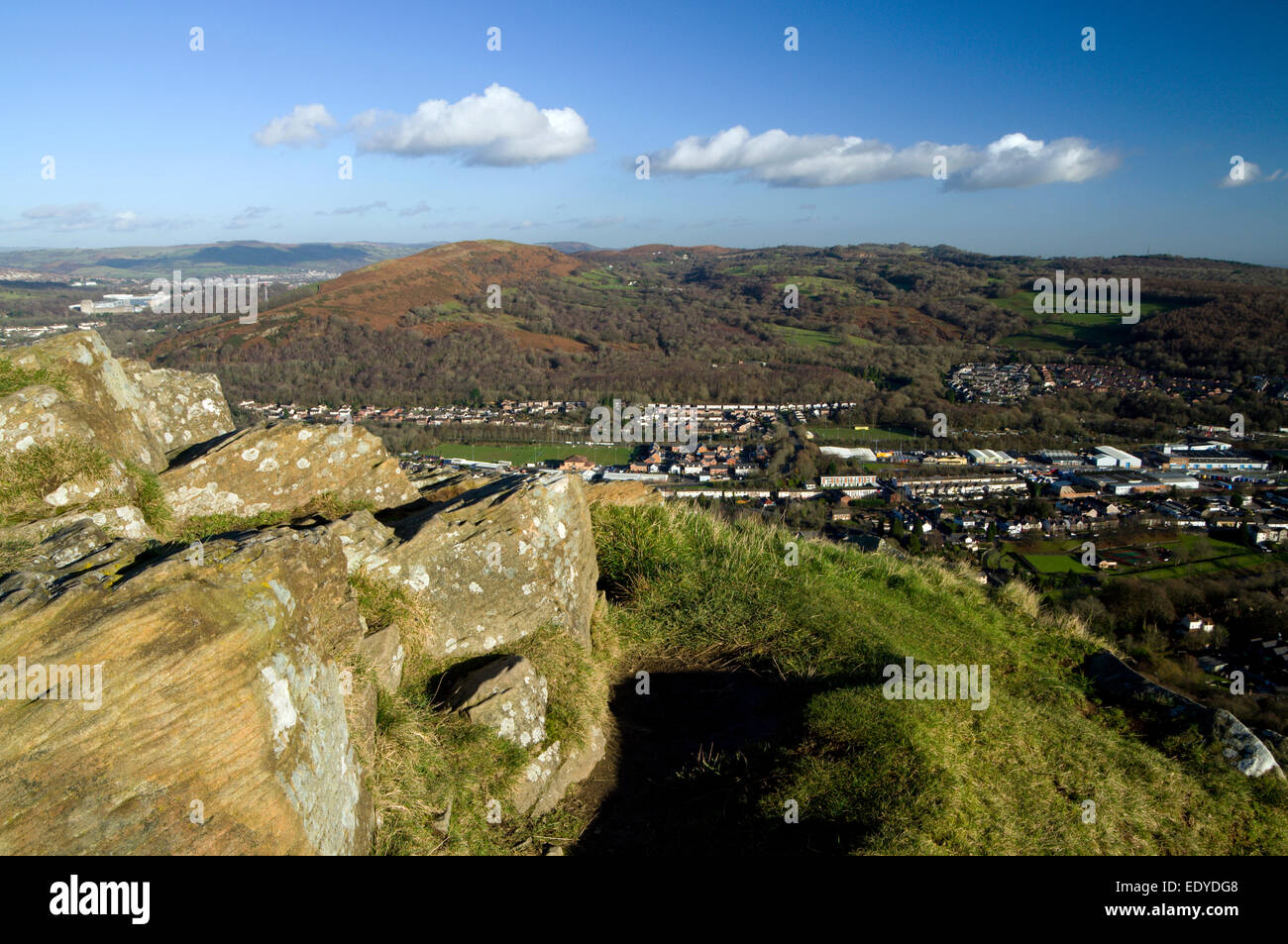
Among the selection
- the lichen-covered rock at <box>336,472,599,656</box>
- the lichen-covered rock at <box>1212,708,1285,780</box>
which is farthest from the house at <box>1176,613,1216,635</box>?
the lichen-covered rock at <box>336,472,599,656</box>

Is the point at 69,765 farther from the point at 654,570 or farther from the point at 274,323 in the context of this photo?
the point at 274,323

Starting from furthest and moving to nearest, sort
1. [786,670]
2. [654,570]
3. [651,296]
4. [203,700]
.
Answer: [651,296] < [654,570] < [786,670] < [203,700]

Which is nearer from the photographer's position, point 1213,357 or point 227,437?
point 227,437

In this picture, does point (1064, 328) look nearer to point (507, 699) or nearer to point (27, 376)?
point (507, 699)

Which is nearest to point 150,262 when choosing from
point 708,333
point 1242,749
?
point 708,333

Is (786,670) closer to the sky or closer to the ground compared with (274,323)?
closer to the ground
